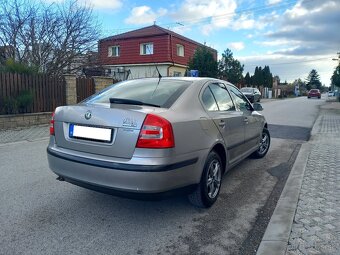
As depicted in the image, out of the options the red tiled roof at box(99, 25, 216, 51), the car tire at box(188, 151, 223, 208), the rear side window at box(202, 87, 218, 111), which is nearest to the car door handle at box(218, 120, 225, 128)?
the rear side window at box(202, 87, 218, 111)

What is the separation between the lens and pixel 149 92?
12.4 feet

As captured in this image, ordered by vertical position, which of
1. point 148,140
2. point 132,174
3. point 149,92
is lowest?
point 132,174

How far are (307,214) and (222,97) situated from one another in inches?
74.6

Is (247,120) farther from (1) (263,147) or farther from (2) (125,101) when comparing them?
(2) (125,101)

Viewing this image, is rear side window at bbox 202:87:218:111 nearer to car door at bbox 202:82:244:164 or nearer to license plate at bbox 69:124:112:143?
car door at bbox 202:82:244:164

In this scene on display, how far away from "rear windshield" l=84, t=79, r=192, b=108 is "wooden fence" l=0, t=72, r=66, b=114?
7252mm

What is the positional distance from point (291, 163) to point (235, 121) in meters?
2.35

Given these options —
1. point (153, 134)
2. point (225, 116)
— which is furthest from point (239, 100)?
point (153, 134)

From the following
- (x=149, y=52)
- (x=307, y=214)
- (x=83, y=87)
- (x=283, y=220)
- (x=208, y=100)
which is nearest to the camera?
(x=283, y=220)

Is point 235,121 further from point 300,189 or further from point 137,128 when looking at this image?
point 137,128

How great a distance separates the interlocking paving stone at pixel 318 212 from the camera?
2.88 m

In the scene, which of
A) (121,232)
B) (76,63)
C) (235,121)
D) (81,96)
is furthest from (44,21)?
(121,232)

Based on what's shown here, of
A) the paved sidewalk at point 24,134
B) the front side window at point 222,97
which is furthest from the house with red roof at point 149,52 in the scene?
the front side window at point 222,97

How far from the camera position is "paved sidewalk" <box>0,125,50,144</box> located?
27.6 ft
